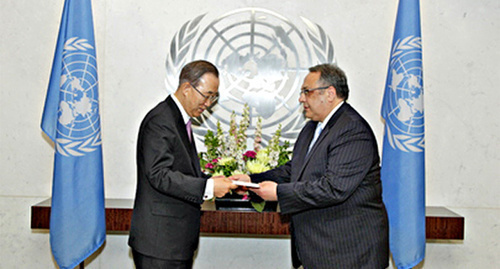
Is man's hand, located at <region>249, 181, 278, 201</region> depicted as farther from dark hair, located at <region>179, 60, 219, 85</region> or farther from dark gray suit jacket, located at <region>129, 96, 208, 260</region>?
dark hair, located at <region>179, 60, 219, 85</region>

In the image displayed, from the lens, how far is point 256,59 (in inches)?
161

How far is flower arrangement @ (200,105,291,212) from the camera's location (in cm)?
355

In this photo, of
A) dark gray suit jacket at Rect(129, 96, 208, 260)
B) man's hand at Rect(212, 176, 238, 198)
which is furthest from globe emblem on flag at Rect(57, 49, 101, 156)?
man's hand at Rect(212, 176, 238, 198)

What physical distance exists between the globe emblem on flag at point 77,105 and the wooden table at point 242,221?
51 cm

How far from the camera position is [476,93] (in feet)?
13.4

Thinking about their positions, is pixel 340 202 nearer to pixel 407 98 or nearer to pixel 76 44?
pixel 407 98

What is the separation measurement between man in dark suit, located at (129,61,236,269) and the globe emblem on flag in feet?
3.26

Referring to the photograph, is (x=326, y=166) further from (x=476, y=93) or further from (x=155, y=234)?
(x=476, y=93)

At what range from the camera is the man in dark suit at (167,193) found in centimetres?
263

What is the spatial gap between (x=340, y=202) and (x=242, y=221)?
3.57ft

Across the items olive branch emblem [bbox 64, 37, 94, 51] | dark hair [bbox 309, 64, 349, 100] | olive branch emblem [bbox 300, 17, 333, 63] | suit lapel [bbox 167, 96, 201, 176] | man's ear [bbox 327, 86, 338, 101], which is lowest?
suit lapel [bbox 167, 96, 201, 176]

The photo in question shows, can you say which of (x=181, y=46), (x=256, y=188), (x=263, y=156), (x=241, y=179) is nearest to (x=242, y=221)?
(x=241, y=179)

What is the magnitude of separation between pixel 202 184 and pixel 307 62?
5.86 ft

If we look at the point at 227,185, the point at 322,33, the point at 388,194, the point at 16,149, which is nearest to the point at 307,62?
the point at 322,33
